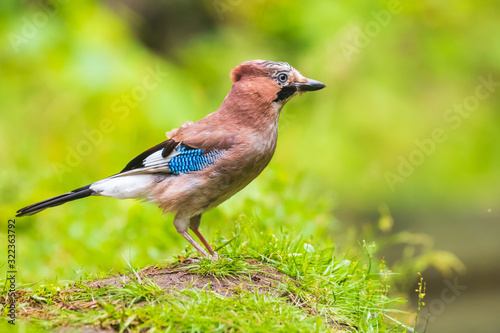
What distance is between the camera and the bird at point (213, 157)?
4219mm

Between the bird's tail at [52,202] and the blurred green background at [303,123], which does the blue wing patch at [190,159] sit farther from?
the blurred green background at [303,123]

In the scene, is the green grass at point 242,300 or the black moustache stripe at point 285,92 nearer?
the green grass at point 242,300

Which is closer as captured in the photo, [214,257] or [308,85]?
[214,257]

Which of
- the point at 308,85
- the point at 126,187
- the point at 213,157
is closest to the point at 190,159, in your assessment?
the point at 213,157

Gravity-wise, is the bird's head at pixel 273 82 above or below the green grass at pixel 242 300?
above

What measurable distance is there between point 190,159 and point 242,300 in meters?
1.18

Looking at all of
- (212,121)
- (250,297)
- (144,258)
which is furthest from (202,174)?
(144,258)

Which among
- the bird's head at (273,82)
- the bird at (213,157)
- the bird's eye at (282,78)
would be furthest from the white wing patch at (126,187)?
the bird's eye at (282,78)

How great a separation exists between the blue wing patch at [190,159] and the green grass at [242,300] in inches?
20.6

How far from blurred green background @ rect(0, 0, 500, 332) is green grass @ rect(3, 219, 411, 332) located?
55.7 inches

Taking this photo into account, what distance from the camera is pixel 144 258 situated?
5.52 m

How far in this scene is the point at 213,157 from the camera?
4238 mm

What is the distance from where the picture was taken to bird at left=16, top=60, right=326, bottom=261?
422 centimetres

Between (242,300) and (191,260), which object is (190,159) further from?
(242,300)
